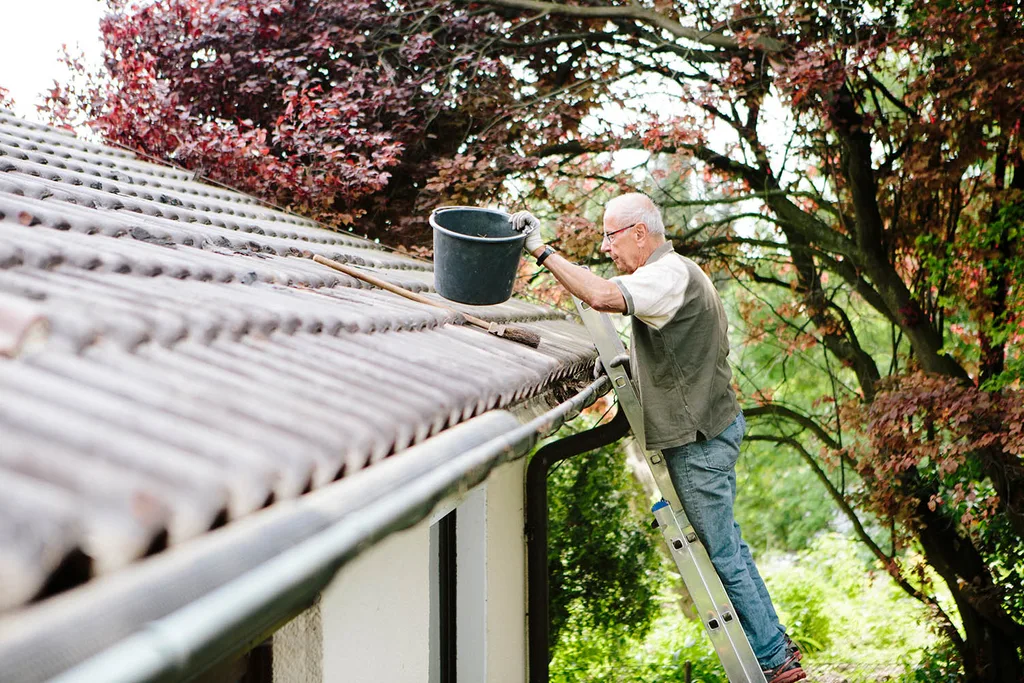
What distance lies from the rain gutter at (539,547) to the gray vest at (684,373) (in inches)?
58.8

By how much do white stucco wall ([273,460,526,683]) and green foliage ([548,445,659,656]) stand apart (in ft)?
8.31

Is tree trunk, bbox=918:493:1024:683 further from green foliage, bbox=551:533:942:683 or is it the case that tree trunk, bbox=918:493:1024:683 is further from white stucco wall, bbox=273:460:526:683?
white stucco wall, bbox=273:460:526:683

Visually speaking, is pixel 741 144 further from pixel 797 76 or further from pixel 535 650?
pixel 535 650

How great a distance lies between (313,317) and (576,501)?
5993 mm

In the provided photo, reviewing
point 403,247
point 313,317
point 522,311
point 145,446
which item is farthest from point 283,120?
point 145,446

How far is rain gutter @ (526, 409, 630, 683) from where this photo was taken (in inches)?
203

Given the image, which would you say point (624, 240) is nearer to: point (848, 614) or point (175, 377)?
point (175, 377)

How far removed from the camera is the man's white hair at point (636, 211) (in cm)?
381

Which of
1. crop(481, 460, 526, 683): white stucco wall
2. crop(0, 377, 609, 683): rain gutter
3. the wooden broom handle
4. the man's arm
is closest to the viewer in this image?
crop(0, 377, 609, 683): rain gutter

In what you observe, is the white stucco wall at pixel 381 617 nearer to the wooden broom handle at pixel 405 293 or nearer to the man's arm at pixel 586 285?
the wooden broom handle at pixel 405 293

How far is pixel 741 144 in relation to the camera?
23.3ft

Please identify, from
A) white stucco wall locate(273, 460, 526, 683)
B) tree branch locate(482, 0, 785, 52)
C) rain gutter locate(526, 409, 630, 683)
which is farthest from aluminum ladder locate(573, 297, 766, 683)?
tree branch locate(482, 0, 785, 52)

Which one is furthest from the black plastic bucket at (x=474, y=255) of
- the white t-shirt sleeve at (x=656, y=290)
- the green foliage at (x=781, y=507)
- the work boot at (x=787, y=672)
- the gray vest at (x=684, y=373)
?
the green foliage at (x=781, y=507)

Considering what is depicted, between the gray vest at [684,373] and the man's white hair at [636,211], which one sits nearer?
the gray vest at [684,373]
